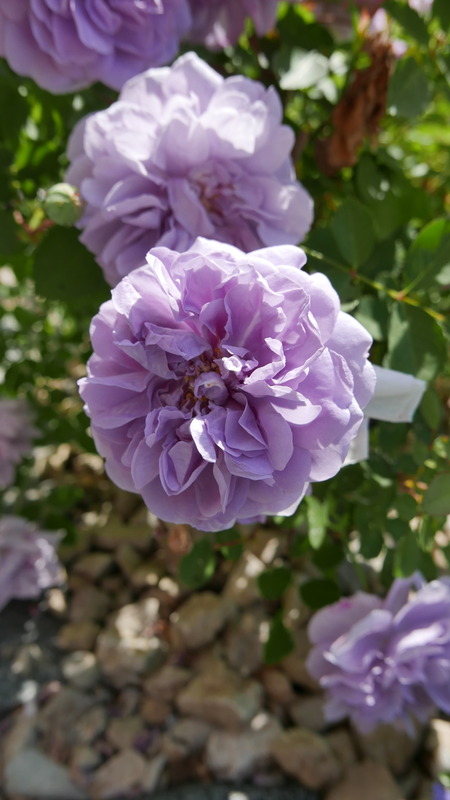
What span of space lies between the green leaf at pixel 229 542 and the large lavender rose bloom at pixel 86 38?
1.94 feet

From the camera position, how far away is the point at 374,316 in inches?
33.5

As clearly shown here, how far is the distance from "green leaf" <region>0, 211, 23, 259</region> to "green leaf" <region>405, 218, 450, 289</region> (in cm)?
53

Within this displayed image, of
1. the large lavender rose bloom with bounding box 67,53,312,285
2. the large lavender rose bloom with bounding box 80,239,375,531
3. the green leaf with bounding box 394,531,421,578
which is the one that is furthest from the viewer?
the green leaf with bounding box 394,531,421,578

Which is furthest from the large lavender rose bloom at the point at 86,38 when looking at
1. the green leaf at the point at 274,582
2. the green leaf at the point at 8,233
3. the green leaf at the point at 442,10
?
the green leaf at the point at 274,582

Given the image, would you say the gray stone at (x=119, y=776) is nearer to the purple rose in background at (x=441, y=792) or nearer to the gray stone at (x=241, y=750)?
the gray stone at (x=241, y=750)

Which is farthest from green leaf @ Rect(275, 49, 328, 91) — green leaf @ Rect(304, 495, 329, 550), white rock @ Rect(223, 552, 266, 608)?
white rock @ Rect(223, 552, 266, 608)

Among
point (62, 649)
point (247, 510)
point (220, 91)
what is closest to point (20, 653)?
point (62, 649)

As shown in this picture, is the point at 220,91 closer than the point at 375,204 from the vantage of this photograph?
Yes

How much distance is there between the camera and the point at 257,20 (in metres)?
0.96

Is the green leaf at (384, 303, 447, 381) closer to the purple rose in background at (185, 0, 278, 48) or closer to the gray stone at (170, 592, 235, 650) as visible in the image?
the purple rose in background at (185, 0, 278, 48)

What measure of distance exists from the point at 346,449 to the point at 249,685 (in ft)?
3.00

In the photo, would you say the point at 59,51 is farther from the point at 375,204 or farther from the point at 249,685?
the point at 249,685

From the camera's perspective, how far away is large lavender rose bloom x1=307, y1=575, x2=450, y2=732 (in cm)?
104

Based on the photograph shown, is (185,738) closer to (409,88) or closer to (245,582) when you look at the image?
(245,582)
